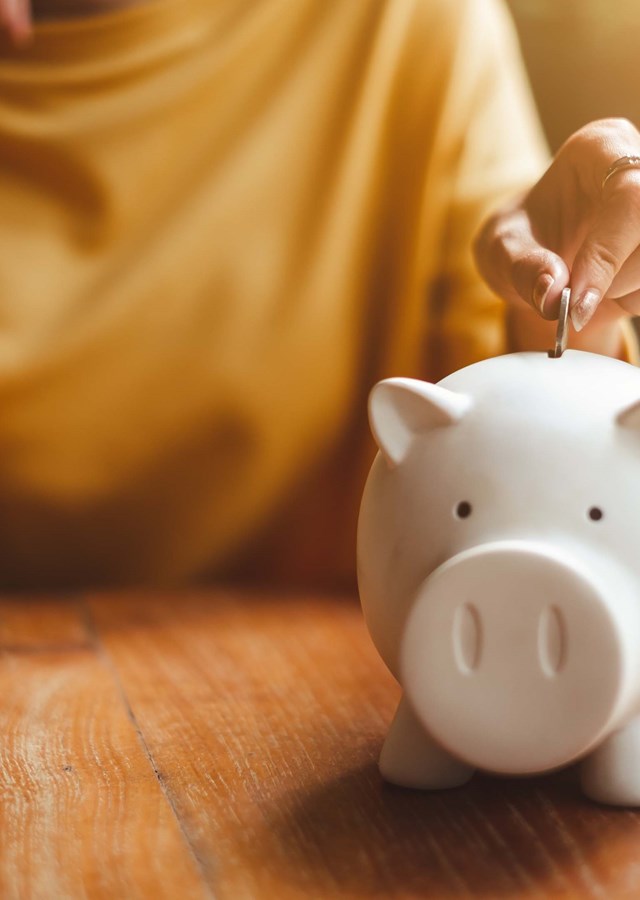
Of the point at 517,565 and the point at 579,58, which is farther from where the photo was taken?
the point at 579,58

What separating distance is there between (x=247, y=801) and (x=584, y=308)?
0.88ft

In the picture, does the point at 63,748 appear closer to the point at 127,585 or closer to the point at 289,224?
the point at 127,585

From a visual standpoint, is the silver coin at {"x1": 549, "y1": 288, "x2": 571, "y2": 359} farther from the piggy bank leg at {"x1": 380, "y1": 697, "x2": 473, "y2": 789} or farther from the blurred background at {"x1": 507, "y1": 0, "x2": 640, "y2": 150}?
the blurred background at {"x1": 507, "y1": 0, "x2": 640, "y2": 150}

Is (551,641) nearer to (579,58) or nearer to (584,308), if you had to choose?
(584,308)

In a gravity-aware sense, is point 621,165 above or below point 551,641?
above

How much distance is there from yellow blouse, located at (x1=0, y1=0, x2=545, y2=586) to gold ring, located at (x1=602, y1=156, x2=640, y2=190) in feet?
1.04

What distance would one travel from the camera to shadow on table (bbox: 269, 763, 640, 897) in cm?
40

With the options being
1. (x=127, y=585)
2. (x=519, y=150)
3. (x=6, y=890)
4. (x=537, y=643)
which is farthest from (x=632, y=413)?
(x=127, y=585)

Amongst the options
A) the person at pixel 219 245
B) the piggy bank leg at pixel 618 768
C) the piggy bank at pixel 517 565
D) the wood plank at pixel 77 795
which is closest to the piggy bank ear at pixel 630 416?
the piggy bank at pixel 517 565

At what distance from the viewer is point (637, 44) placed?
985mm

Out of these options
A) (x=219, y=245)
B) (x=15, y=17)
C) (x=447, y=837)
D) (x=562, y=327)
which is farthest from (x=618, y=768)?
(x=15, y=17)

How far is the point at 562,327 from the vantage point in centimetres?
48

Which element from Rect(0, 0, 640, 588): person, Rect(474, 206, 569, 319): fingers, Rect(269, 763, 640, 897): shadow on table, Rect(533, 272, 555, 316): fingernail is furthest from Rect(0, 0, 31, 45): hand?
Rect(269, 763, 640, 897): shadow on table

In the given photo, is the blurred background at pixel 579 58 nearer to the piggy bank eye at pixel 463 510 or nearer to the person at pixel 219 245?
the person at pixel 219 245
